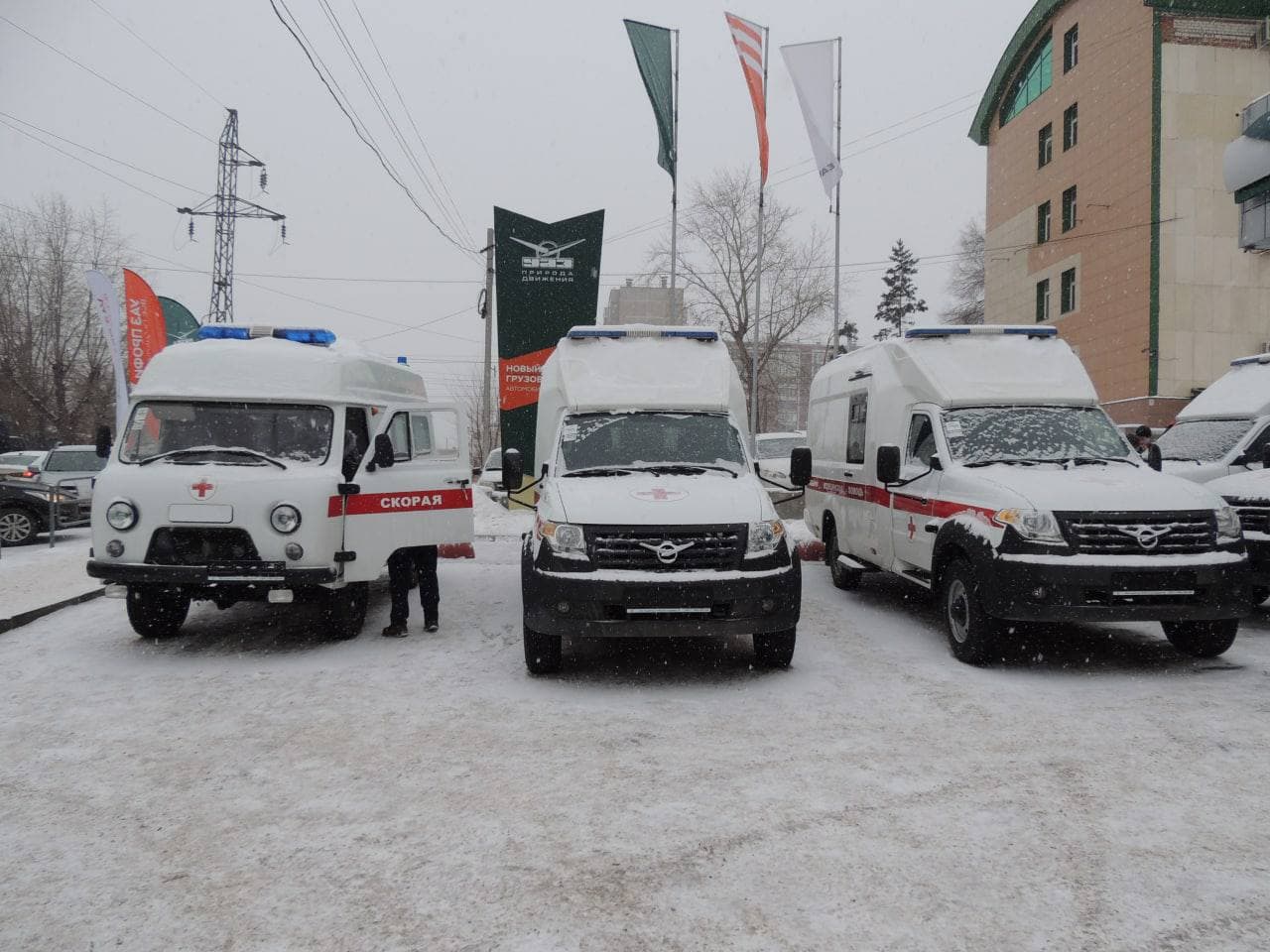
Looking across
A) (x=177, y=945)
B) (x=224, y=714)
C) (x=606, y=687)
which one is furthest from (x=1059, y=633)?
(x=177, y=945)

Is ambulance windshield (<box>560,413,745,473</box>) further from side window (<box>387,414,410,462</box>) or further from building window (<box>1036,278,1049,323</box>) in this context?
building window (<box>1036,278,1049,323</box>)

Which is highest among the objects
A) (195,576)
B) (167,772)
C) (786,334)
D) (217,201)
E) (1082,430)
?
(217,201)

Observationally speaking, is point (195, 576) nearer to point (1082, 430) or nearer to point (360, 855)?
point (360, 855)

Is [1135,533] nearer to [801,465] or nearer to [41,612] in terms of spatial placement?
[801,465]

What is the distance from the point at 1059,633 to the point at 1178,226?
24.4 metres

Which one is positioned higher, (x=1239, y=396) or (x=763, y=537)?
(x=1239, y=396)

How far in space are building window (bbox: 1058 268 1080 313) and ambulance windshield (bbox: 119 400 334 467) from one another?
30871 millimetres

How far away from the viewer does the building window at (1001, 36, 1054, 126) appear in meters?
34.1

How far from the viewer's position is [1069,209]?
3262cm

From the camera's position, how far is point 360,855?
385 cm

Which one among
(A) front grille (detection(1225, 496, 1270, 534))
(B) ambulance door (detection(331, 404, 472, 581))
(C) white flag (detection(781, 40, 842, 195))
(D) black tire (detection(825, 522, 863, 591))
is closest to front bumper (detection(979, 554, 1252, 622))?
(A) front grille (detection(1225, 496, 1270, 534))

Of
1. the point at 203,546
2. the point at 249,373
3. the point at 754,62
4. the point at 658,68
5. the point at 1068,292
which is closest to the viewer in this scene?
the point at 203,546

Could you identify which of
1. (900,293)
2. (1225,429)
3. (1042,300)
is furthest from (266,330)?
(900,293)

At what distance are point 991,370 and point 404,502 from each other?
17.9 ft
